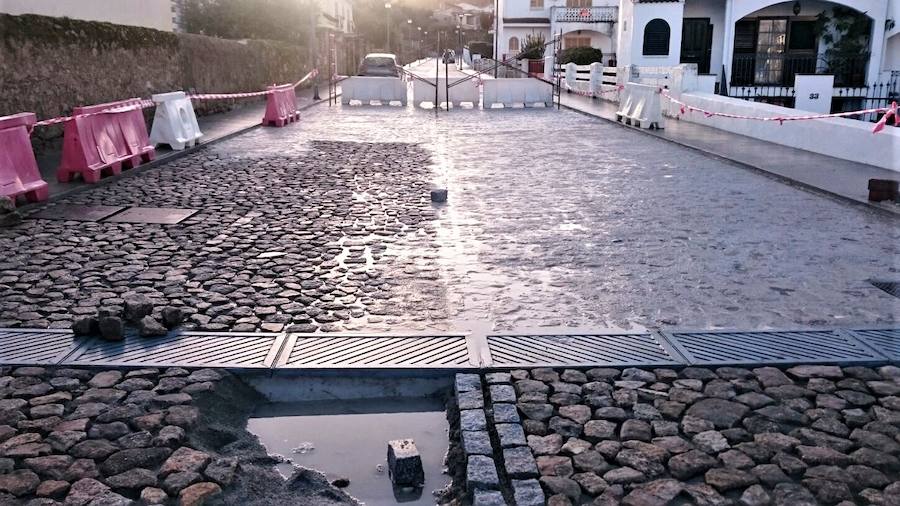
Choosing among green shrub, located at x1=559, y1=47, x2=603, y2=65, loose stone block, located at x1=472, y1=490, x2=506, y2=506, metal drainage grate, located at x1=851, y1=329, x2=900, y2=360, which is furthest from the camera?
green shrub, located at x1=559, y1=47, x2=603, y2=65

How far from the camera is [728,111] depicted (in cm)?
1869

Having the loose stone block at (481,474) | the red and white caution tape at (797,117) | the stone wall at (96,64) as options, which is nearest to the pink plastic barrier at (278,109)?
the stone wall at (96,64)

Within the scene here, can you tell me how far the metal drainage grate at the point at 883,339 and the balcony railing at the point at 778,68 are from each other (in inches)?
1082

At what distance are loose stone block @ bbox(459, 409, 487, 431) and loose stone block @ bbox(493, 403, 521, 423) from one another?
0.07 metres

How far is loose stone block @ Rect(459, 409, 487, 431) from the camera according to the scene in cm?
396

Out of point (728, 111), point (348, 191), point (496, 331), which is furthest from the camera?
point (728, 111)

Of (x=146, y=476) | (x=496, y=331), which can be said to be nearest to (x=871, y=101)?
(x=496, y=331)

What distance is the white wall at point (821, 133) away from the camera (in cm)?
1259

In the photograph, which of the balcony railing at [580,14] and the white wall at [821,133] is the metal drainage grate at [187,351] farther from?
the balcony railing at [580,14]

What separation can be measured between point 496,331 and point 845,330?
91.4 inches

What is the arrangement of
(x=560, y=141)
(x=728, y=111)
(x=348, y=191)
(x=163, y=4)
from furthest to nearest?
(x=163, y=4)
(x=728, y=111)
(x=560, y=141)
(x=348, y=191)

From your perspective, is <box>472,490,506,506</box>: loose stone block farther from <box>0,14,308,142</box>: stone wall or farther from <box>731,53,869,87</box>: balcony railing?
<box>731,53,869,87</box>: balcony railing

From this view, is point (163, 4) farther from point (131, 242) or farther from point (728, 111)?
point (131, 242)

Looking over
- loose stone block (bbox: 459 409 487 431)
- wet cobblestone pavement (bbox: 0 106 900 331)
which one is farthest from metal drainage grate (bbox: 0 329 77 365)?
loose stone block (bbox: 459 409 487 431)
